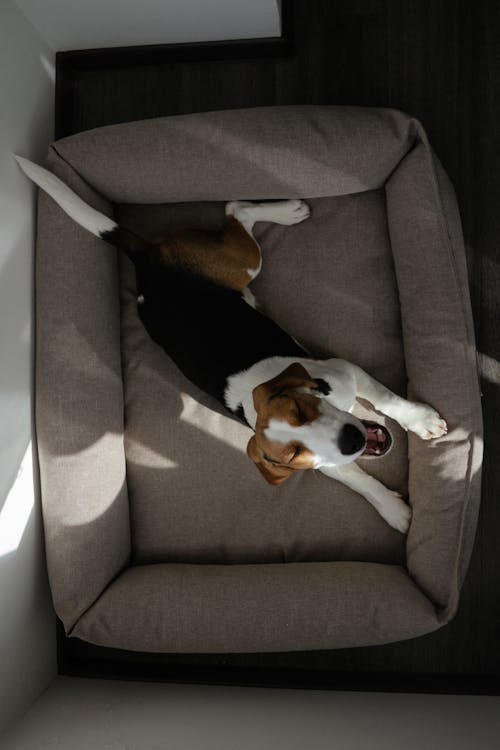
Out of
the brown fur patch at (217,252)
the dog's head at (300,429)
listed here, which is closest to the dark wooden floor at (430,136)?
the brown fur patch at (217,252)

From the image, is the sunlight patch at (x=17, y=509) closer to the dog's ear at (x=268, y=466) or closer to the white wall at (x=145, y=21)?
the dog's ear at (x=268, y=466)

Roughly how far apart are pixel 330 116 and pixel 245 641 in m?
2.08

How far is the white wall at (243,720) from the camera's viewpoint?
6.93 ft

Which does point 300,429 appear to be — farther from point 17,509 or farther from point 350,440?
point 17,509

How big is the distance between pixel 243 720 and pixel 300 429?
118 centimetres

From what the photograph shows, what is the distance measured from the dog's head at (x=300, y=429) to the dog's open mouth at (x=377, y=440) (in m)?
0.30

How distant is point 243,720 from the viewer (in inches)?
89.3

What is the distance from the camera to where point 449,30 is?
8.86ft

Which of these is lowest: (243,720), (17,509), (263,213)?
(243,720)

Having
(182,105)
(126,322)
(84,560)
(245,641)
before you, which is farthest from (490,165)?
(84,560)

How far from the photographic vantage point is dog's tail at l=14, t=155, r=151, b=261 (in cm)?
246

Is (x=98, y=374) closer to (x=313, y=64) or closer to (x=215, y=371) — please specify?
(x=215, y=371)

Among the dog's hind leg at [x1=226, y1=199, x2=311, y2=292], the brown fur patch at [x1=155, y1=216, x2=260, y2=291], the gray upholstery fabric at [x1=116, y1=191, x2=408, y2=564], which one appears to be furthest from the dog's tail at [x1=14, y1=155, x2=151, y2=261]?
the dog's hind leg at [x1=226, y1=199, x2=311, y2=292]

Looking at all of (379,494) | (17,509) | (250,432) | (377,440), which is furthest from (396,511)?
(17,509)
